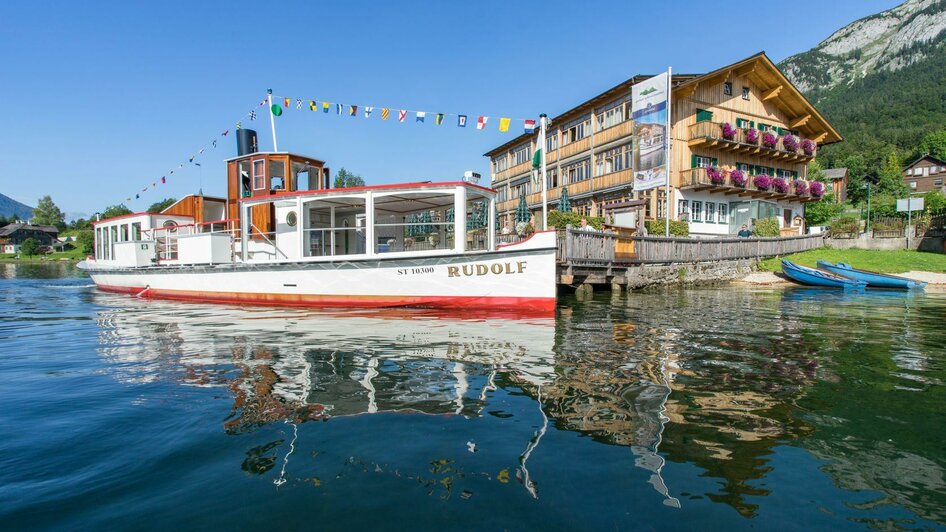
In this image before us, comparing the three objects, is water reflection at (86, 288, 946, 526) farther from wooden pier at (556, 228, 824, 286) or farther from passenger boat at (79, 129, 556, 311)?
wooden pier at (556, 228, 824, 286)

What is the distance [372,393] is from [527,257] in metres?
7.81

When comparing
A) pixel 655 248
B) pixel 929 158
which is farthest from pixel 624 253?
pixel 929 158

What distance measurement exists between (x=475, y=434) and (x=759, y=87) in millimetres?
38549

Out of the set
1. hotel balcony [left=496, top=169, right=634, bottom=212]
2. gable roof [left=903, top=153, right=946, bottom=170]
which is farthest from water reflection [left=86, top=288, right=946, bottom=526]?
gable roof [left=903, top=153, right=946, bottom=170]

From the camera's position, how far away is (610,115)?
3269 centimetres

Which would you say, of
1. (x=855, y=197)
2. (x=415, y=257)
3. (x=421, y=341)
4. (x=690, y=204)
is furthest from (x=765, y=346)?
(x=855, y=197)

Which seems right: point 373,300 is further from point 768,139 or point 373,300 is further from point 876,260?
point 768,139

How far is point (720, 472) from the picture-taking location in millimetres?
3244

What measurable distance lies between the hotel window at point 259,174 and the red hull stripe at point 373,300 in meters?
3.53

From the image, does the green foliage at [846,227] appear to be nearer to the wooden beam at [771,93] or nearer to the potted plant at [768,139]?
the potted plant at [768,139]

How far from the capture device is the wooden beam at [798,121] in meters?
35.6

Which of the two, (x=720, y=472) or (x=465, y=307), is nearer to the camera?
(x=720, y=472)

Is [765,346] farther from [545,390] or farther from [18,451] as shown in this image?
[18,451]

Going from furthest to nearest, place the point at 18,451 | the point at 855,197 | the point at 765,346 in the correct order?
the point at 855,197 < the point at 765,346 < the point at 18,451
